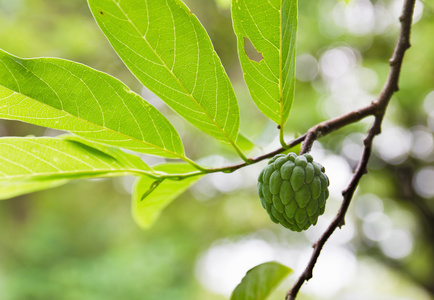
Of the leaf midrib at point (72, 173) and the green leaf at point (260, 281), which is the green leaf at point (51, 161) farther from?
the green leaf at point (260, 281)

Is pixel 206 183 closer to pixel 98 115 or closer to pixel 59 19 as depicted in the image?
pixel 59 19

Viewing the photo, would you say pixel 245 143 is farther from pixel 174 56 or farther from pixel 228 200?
pixel 228 200

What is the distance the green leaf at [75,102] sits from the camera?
1.30 feet

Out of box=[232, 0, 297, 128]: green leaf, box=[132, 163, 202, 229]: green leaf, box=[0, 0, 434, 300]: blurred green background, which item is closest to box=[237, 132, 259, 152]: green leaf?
box=[132, 163, 202, 229]: green leaf

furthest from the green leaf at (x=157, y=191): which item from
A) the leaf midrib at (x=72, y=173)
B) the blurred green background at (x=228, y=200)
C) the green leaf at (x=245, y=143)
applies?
the blurred green background at (x=228, y=200)

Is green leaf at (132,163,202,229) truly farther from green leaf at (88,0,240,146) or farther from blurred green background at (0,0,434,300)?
blurred green background at (0,0,434,300)

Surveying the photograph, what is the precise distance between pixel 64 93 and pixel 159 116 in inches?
4.2

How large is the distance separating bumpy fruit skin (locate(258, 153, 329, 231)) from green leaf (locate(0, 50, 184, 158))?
15 centimetres

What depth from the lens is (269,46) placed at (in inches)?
16.6

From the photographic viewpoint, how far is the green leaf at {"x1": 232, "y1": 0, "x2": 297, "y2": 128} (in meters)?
0.40

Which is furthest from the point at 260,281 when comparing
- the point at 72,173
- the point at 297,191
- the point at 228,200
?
the point at 228,200

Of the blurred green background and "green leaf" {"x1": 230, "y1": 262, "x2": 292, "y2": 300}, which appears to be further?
the blurred green background

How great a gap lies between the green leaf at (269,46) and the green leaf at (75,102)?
12 cm

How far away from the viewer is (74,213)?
18.9 ft
